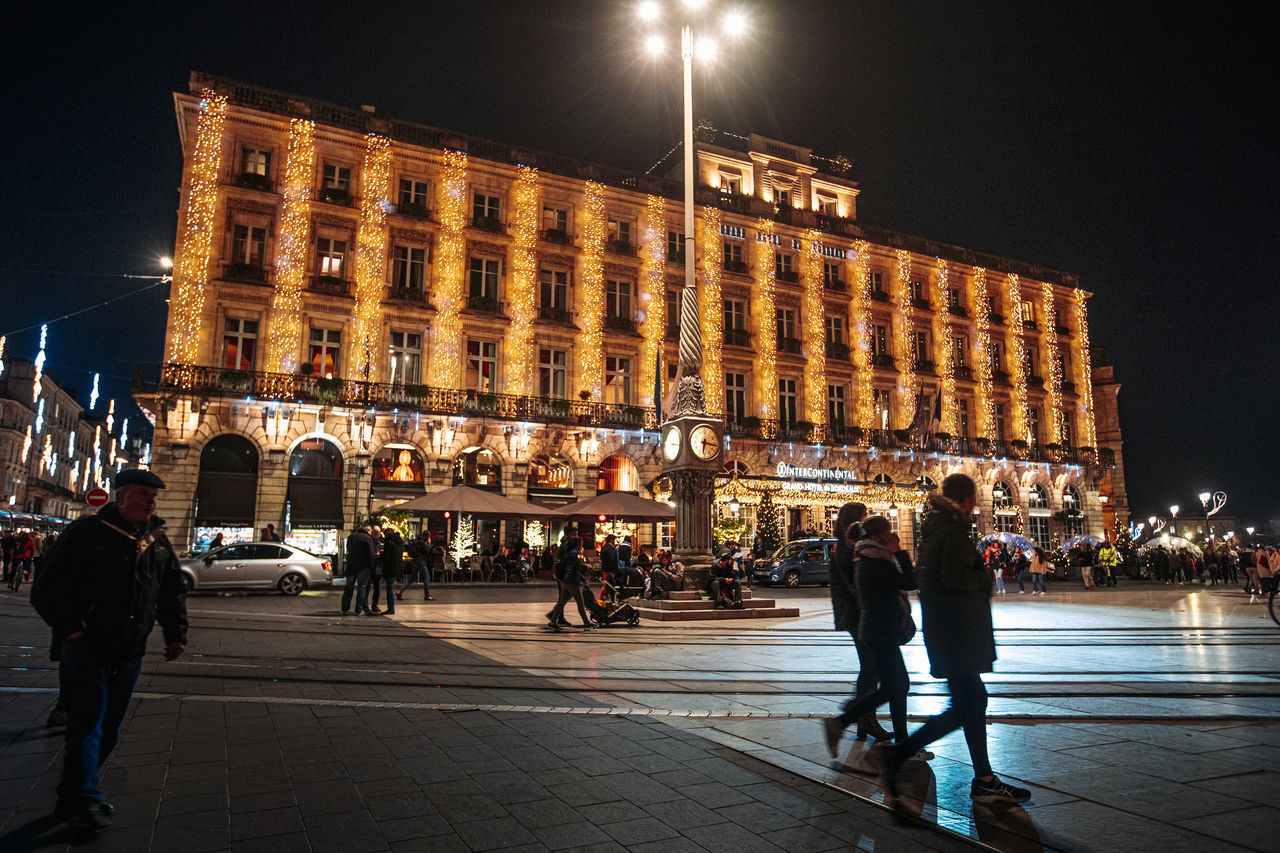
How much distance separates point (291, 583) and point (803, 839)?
61.1ft

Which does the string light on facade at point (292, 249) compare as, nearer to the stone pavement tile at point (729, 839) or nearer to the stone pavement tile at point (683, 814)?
the stone pavement tile at point (683, 814)

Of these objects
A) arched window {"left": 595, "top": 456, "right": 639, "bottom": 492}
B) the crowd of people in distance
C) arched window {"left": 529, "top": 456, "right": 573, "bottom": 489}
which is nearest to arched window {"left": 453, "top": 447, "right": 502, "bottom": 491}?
arched window {"left": 529, "top": 456, "right": 573, "bottom": 489}

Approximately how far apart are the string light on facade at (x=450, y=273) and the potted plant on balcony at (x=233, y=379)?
19.9 ft

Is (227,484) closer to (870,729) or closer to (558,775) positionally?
(558,775)

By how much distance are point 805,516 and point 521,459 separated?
12.8 metres

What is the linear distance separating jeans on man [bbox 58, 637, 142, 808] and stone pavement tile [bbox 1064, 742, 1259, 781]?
5.15 m

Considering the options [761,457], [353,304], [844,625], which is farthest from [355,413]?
[844,625]

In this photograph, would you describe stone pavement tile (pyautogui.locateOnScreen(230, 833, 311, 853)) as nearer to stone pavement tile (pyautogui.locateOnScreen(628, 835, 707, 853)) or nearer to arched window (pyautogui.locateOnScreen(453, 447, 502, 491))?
stone pavement tile (pyautogui.locateOnScreen(628, 835, 707, 853))

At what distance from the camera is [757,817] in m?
3.62

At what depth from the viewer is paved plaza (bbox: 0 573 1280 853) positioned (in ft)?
11.3

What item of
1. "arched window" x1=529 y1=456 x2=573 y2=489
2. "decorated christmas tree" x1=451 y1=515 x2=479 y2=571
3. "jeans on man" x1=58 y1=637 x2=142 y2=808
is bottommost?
"jeans on man" x1=58 y1=637 x2=142 y2=808

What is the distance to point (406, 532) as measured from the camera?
2473 cm

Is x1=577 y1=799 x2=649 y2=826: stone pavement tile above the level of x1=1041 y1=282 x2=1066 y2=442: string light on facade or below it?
below

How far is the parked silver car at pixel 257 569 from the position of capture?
733 inches
